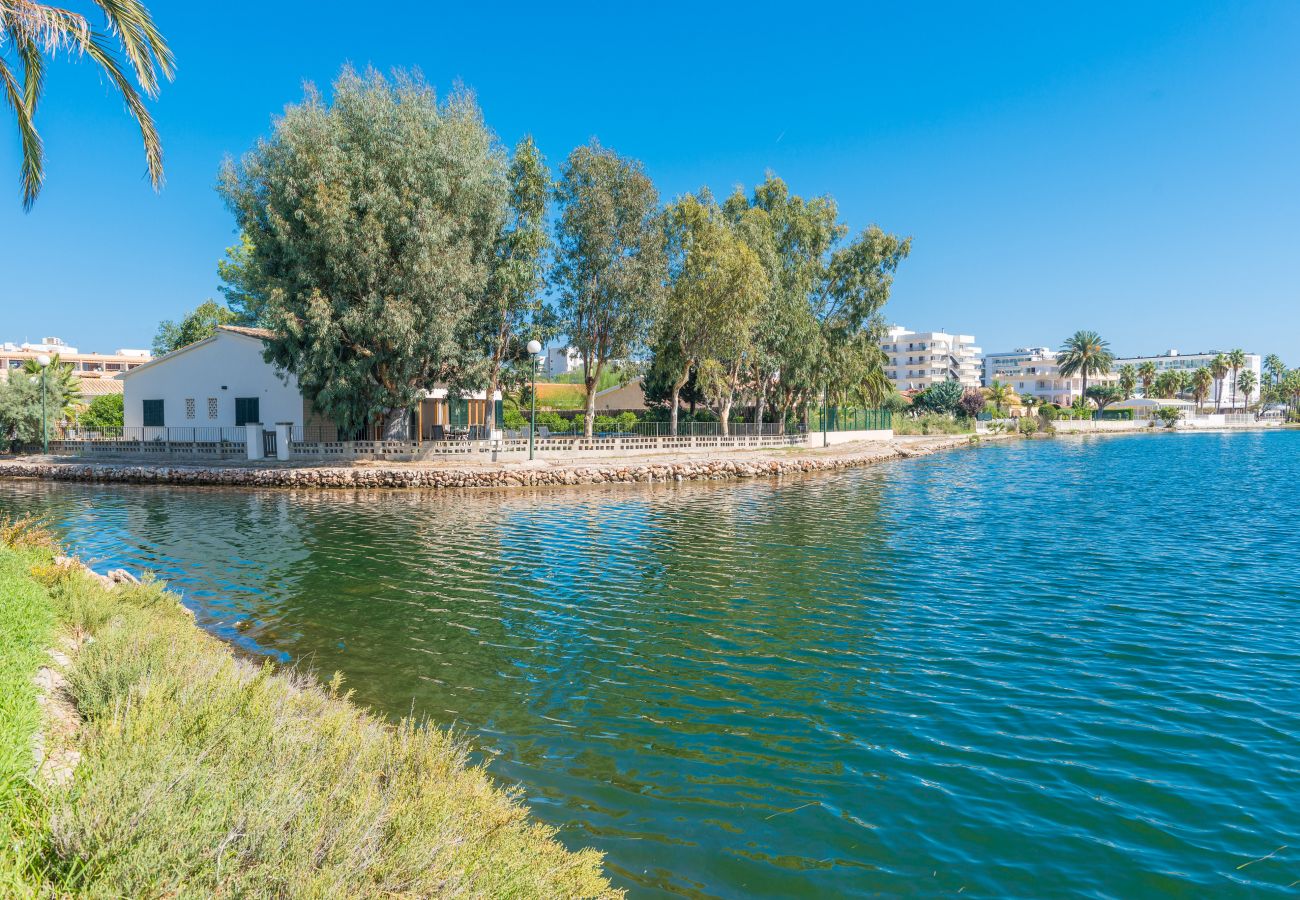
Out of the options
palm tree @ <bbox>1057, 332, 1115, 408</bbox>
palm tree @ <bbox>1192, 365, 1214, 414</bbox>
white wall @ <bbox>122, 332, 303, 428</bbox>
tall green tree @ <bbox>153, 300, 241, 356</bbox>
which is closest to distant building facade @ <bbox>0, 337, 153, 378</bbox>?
tall green tree @ <bbox>153, 300, 241, 356</bbox>

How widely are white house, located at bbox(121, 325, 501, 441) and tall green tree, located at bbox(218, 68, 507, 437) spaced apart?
373 cm

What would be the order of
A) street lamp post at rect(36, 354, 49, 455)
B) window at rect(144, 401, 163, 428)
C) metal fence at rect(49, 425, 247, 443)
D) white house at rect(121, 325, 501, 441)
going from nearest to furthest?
white house at rect(121, 325, 501, 441) → metal fence at rect(49, 425, 247, 443) → street lamp post at rect(36, 354, 49, 455) → window at rect(144, 401, 163, 428)

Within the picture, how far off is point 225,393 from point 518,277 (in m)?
16.7

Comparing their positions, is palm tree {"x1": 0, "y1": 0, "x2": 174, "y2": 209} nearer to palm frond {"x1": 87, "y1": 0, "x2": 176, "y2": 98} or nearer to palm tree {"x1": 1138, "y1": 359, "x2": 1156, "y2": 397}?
palm frond {"x1": 87, "y1": 0, "x2": 176, "y2": 98}

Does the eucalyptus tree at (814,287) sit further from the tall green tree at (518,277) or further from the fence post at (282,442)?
the fence post at (282,442)

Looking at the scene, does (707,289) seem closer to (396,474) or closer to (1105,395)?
(396,474)

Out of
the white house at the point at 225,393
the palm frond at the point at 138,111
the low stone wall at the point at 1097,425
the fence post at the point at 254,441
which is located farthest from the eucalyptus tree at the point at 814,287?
the low stone wall at the point at 1097,425

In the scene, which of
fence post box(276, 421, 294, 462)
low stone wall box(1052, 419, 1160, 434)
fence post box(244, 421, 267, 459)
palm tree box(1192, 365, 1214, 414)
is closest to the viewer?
fence post box(276, 421, 294, 462)

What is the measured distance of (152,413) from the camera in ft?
131

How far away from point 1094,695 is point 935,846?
4.21 meters

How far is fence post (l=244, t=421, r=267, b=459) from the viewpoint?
115 feet

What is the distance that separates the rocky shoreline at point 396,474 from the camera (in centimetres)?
3066

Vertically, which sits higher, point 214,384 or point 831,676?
point 214,384

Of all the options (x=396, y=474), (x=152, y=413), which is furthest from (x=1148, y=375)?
(x=152, y=413)
